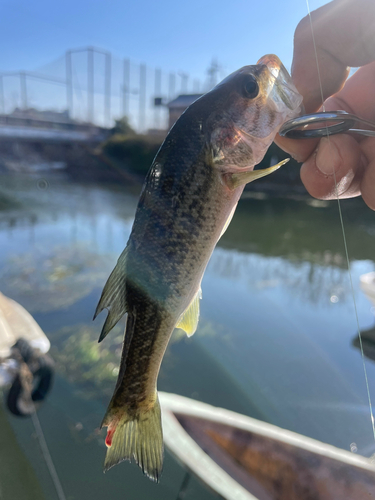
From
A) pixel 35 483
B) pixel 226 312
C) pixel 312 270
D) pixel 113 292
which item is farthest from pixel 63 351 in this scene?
pixel 312 270

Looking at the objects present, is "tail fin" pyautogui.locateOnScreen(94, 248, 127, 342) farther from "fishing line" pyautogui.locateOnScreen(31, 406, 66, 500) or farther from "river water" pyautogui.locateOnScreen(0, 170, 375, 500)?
"fishing line" pyautogui.locateOnScreen(31, 406, 66, 500)

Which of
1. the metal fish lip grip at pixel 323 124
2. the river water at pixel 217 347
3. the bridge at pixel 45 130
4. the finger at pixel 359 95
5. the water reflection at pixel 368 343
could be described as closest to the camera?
the metal fish lip grip at pixel 323 124

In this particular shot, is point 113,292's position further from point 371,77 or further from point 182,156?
point 371,77

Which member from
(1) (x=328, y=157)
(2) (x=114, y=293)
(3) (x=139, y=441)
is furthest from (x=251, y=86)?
(3) (x=139, y=441)

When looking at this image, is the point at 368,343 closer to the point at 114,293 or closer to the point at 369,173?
the point at 369,173

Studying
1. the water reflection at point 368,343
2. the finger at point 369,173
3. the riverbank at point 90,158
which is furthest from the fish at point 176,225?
the riverbank at point 90,158

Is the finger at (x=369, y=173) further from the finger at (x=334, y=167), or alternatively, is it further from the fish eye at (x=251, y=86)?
the fish eye at (x=251, y=86)
